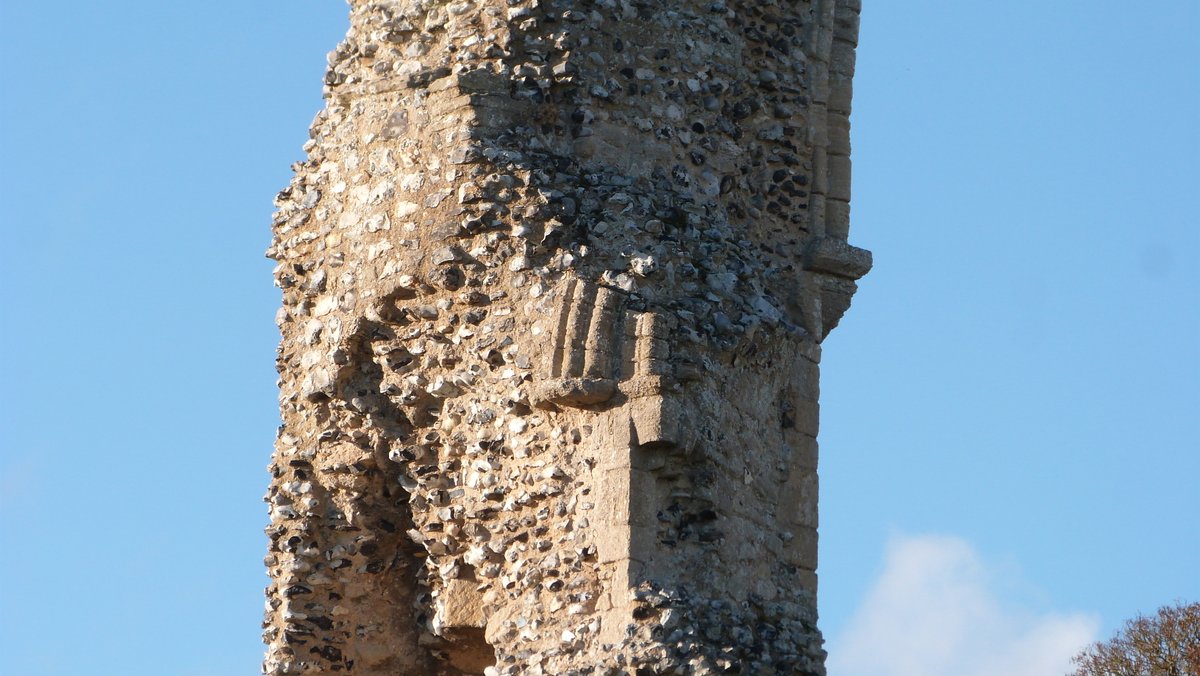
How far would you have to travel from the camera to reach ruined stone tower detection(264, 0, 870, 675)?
11211 millimetres

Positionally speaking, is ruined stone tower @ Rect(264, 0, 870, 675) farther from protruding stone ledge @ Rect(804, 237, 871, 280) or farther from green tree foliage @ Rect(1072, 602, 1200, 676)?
green tree foliage @ Rect(1072, 602, 1200, 676)

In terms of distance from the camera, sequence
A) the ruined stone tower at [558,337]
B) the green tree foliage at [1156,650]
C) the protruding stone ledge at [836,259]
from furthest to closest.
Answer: the green tree foliage at [1156,650] → the protruding stone ledge at [836,259] → the ruined stone tower at [558,337]

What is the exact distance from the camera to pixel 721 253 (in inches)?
469

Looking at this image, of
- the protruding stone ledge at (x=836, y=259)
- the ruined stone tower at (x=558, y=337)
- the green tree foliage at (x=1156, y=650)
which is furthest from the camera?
the green tree foliage at (x=1156, y=650)

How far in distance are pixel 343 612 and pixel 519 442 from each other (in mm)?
1430

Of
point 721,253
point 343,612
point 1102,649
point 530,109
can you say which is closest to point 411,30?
point 530,109

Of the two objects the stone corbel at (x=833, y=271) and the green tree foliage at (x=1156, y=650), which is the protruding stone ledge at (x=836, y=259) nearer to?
the stone corbel at (x=833, y=271)

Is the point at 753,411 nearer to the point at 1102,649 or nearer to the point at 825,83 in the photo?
the point at 825,83

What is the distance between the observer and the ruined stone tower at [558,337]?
1121cm

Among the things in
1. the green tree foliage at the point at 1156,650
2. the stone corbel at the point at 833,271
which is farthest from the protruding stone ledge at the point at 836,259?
the green tree foliage at the point at 1156,650

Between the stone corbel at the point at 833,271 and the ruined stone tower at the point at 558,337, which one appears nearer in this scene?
the ruined stone tower at the point at 558,337

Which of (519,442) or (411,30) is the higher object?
(411,30)

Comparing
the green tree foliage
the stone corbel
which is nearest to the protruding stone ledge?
the stone corbel

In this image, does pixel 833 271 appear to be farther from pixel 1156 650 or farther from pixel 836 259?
pixel 1156 650
